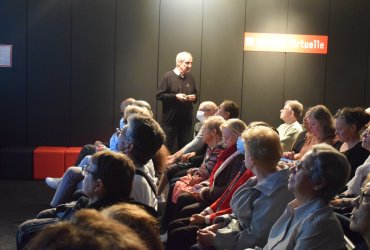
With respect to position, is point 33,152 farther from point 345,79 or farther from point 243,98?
point 345,79

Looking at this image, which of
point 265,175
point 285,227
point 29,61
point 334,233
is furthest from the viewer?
point 29,61

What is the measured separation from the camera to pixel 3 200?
18.9 feet

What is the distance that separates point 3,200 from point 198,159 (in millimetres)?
2325

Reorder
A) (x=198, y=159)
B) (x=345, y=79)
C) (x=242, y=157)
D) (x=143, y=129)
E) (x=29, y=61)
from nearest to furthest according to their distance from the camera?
1. (x=143, y=129)
2. (x=242, y=157)
3. (x=198, y=159)
4. (x=29, y=61)
5. (x=345, y=79)

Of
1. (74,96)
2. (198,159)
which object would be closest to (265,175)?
(198,159)

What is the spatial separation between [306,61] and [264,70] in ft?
2.37

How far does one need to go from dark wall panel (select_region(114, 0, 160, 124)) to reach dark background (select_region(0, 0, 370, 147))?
2 cm

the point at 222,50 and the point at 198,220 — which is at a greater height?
the point at 222,50

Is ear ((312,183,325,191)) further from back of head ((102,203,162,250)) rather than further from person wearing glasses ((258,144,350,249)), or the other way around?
back of head ((102,203,162,250))

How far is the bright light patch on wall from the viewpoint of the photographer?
8125 millimetres

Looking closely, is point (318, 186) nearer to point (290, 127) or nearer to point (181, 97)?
point (290, 127)

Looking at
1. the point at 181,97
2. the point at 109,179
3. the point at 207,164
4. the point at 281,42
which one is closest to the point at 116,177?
the point at 109,179

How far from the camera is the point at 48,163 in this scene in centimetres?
709

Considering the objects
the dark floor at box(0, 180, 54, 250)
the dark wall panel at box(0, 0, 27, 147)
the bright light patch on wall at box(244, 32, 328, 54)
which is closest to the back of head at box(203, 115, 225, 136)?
the dark floor at box(0, 180, 54, 250)
